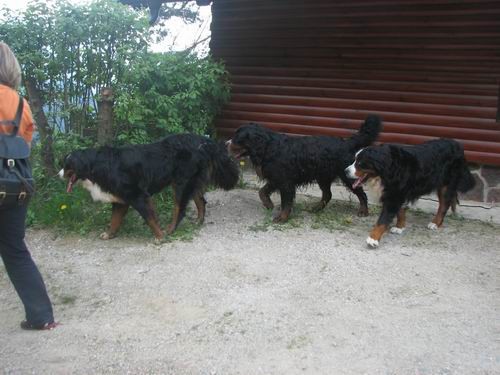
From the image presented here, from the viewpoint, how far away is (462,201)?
7051mm

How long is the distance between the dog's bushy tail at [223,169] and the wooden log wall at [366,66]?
226cm

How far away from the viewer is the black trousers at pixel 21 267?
324 centimetres

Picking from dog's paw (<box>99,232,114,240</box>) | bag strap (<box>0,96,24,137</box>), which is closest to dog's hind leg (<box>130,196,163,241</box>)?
dog's paw (<box>99,232,114,240</box>)

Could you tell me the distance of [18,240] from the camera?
10.9ft

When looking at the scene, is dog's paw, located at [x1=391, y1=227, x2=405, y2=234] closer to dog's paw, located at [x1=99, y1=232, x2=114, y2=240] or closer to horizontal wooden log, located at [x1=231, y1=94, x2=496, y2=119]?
horizontal wooden log, located at [x1=231, y1=94, x2=496, y2=119]

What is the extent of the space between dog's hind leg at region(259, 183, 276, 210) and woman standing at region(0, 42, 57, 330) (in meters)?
3.47

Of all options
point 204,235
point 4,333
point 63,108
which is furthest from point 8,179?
point 63,108

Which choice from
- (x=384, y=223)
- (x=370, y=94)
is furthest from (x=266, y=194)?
(x=370, y=94)

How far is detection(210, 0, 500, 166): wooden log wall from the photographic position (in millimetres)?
6789

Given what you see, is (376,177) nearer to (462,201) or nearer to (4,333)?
(462,201)

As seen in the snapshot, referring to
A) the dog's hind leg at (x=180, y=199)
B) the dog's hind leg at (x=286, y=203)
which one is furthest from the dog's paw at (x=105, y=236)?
the dog's hind leg at (x=286, y=203)

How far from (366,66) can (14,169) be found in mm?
5830

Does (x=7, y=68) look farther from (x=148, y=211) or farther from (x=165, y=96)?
(x=165, y=96)

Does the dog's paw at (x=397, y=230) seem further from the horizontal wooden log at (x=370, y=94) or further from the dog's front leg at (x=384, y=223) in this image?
the horizontal wooden log at (x=370, y=94)
